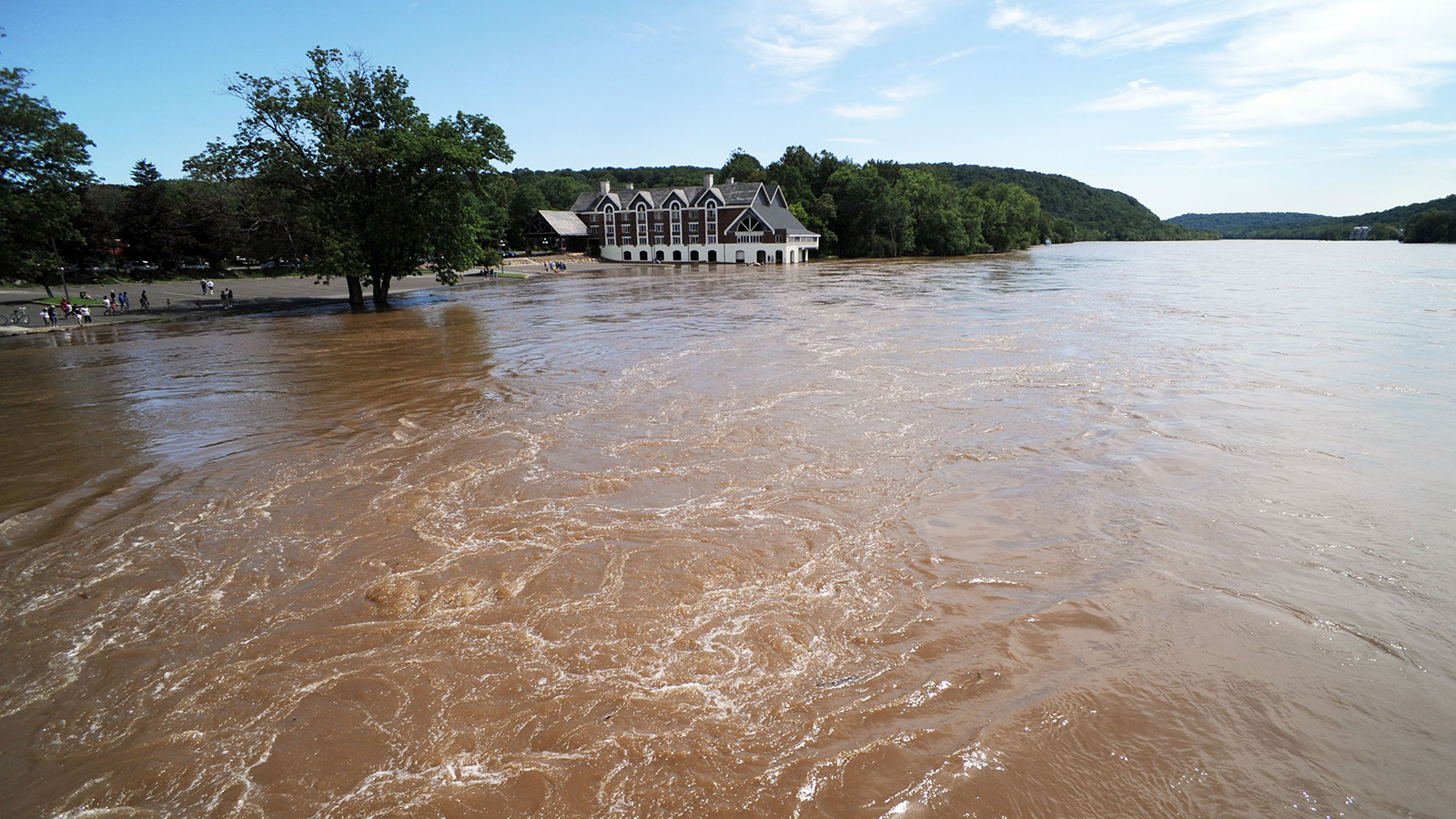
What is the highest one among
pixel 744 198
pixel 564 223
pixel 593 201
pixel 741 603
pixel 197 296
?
pixel 593 201

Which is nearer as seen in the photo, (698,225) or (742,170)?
(698,225)

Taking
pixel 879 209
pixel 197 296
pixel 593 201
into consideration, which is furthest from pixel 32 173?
pixel 879 209

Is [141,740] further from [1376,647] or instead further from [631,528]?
[1376,647]

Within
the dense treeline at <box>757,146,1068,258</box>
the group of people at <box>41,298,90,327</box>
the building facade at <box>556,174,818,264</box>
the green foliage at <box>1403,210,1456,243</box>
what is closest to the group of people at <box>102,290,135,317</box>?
the group of people at <box>41,298,90,327</box>

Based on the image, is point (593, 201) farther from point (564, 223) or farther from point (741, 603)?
point (741, 603)

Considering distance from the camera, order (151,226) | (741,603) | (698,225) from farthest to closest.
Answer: (698,225), (151,226), (741,603)

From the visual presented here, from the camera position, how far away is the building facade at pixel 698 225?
8412 cm

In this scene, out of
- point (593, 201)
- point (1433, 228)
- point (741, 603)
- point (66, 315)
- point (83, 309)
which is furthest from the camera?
point (1433, 228)

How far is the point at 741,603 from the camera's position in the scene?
6055 mm

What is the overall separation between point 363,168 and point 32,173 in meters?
13.1

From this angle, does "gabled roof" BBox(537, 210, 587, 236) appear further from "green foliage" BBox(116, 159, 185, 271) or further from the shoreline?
"green foliage" BBox(116, 159, 185, 271)

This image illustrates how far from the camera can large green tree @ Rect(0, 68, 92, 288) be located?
2830 centimetres

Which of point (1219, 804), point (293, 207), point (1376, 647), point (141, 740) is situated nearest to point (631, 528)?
point (141, 740)

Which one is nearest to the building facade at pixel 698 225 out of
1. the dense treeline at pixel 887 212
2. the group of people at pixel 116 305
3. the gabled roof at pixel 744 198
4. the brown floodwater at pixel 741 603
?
the gabled roof at pixel 744 198
